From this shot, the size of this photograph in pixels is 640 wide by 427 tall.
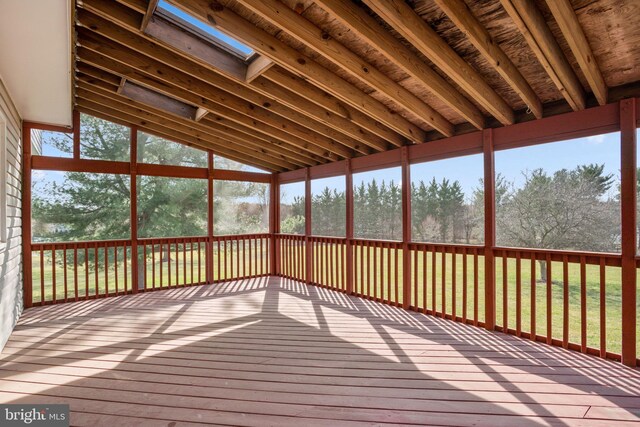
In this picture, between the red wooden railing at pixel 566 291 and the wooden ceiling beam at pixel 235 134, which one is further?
the wooden ceiling beam at pixel 235 134

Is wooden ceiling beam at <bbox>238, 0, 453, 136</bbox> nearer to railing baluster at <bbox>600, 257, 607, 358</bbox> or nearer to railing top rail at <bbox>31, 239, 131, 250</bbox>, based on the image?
railing baluster at <bbox>600, 257, 607, 358</bbox>

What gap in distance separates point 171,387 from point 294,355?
1.03 m

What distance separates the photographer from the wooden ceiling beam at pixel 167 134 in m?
4.86

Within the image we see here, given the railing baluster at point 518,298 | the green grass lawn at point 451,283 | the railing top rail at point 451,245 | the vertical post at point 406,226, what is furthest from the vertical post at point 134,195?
the railing baluster at point 518,298

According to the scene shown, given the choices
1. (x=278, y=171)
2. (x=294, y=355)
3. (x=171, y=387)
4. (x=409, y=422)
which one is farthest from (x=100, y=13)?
(x=278, y=171)

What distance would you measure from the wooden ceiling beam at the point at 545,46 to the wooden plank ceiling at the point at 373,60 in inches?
0.5

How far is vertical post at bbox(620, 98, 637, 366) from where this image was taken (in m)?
2.65

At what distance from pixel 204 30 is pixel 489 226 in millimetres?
3507

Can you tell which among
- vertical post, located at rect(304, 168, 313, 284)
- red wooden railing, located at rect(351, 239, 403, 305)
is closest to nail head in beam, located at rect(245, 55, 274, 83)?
red wooden railing, located at rect(351, 239, 403, 305)

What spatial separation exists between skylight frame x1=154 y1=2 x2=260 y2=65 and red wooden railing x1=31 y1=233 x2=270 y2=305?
366 centimetres

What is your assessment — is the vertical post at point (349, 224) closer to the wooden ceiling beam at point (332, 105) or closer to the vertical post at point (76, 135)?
the wooden ceiling beam at point (332, 105)

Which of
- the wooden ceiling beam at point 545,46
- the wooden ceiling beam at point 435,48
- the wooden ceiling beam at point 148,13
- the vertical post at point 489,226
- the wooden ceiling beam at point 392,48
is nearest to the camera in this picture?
the wooden ceiling beam at point 545,46

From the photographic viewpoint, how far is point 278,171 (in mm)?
6691

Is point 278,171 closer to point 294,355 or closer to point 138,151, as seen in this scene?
point 138,151
